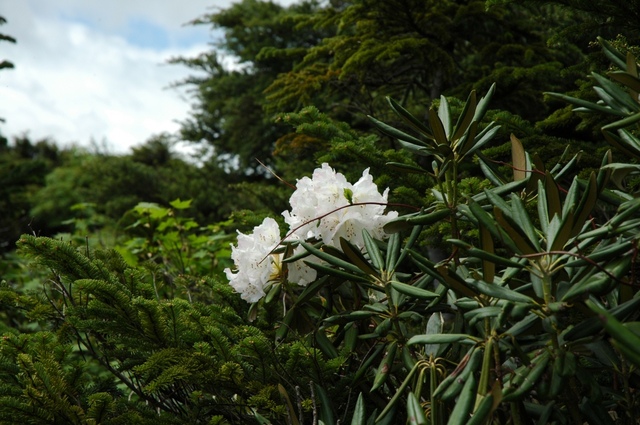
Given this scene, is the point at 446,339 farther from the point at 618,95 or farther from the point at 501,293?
the point at 618,95

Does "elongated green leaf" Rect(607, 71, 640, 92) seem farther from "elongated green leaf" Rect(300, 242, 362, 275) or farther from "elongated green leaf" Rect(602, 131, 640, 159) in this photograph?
"elongated green leaf" Rect(300, 242, 362, 275)

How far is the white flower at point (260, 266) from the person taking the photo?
5.67ft

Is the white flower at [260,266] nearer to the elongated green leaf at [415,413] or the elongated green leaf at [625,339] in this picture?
the elongated green leaf at [415,413]

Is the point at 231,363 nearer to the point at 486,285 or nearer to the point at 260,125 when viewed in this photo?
the point at 486,285

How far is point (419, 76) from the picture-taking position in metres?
4.70

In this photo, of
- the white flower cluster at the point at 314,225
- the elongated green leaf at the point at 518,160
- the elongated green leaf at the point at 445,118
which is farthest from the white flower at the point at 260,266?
the elongated green leaf at the point at 518,160

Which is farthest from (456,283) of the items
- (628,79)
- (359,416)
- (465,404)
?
(628,79)

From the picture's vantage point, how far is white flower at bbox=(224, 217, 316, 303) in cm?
173

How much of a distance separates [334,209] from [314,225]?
0.23 feet

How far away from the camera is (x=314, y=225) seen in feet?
5.49

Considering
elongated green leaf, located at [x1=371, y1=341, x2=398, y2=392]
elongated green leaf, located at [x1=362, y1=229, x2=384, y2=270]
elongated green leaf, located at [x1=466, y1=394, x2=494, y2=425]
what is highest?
elongated green leaf, located at [x1=362, y1=229, x2=384, y2=270]

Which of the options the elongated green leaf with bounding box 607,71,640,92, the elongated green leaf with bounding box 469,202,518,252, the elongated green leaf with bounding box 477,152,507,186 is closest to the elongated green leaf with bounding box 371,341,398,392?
the elongated green leaf with bounding box 469,202,518,252

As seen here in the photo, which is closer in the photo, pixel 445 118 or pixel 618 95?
pixel 618 95

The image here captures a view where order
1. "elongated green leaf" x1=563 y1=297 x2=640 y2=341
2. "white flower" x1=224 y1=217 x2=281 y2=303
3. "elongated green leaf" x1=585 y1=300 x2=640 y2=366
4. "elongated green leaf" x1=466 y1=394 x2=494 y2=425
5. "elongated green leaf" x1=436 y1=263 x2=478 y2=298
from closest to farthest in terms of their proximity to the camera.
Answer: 1. "elongated green leaf" x1=585 y1=300 x2=640 y2=366
2. "elongated green leaf" x1=466 y1=394 x2=494 y2=425
3. "elongated green leaf" x1=563 y1=297 x2=640 y2=341
4. "elongated green leaf" x1=436 y1=263 x2=478 y2=298
5. "white flower" x1=224 y1=217 x2=281 y2=303
